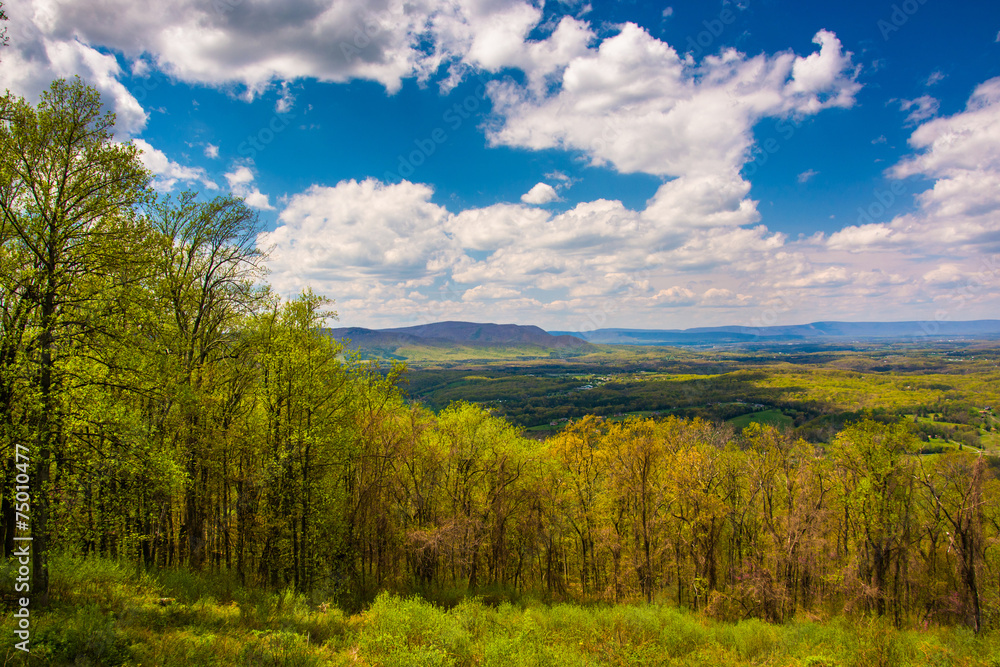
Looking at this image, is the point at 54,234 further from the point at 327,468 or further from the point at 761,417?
the point at 761,417

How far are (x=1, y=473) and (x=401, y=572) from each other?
18.7 meters

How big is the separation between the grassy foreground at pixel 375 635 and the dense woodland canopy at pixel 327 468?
74.6 inches

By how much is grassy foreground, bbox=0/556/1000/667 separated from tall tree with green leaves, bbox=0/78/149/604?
2.16m

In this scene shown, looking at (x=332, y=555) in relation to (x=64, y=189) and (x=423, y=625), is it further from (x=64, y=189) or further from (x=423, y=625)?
(x=64, y=189)

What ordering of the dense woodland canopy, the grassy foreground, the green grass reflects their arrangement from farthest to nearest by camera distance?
the green grass → the dense woodland canopy → the grassy foreground

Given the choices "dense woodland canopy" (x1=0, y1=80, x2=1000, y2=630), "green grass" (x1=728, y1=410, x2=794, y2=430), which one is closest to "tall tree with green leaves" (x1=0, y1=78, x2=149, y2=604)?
"dense woodland canopy" (x1=0, y1=80, x2=1000, y2=630)

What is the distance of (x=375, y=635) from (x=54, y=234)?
554 inches

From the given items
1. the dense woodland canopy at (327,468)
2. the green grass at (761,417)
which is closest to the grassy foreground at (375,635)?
the dense woodland canopy at (327,468)

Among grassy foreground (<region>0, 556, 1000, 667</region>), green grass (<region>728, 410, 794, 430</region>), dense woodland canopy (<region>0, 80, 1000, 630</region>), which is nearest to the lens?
grassy foreground (<region>0, 556, 1000, 667</region>)

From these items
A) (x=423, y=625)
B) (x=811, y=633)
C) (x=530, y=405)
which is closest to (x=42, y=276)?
Result: (x=423, y=625)

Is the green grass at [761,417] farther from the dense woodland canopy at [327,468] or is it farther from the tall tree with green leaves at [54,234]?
the tall tree with green leaves at [54,234]

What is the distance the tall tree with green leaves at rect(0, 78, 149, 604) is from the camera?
9.72 m

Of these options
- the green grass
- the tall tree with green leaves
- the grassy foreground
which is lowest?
the green grass

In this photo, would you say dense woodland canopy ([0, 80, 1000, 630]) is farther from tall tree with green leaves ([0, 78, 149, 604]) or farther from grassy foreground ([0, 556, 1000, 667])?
grassy foreground ([0, 556, 1000, 667])
